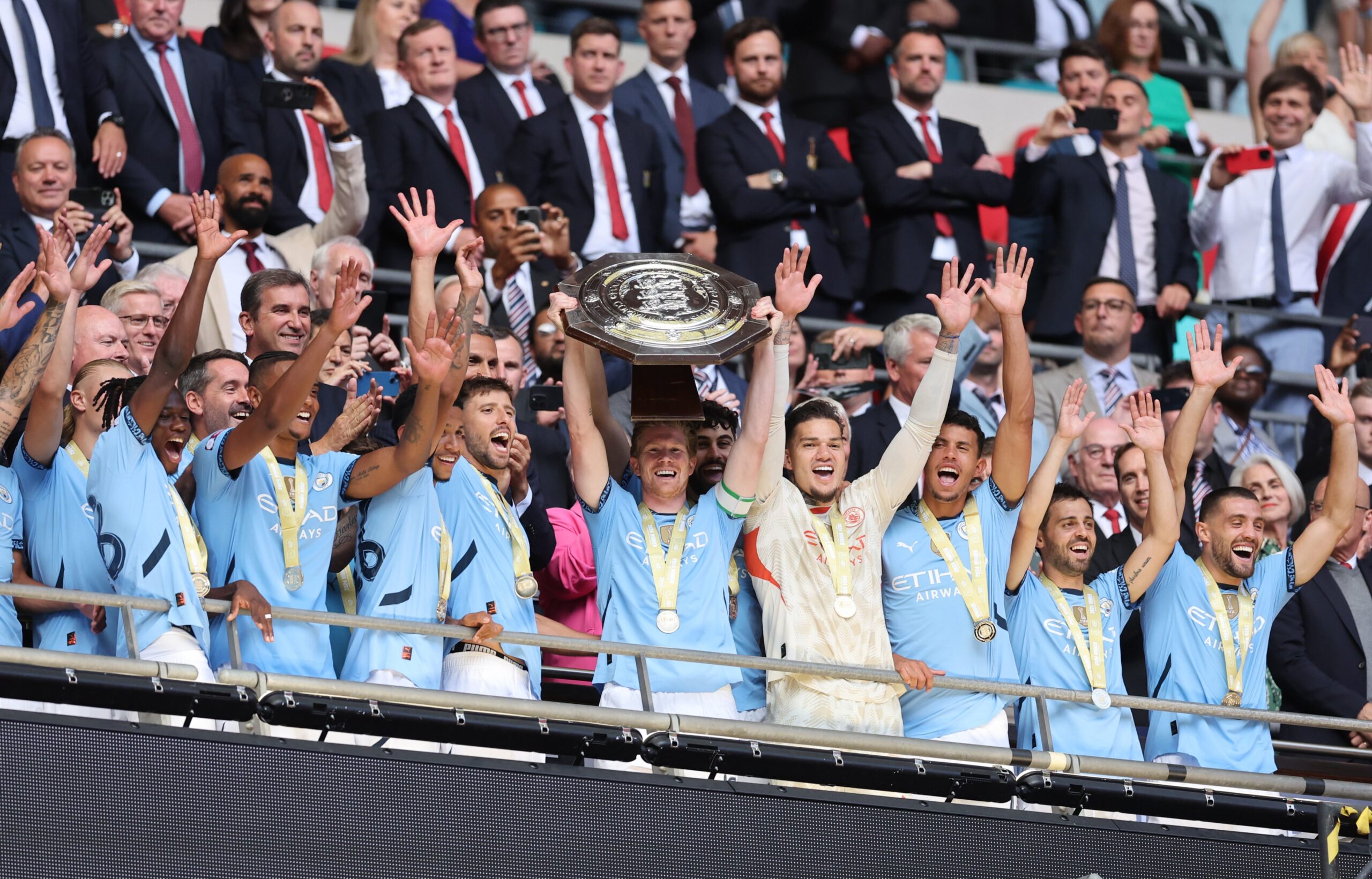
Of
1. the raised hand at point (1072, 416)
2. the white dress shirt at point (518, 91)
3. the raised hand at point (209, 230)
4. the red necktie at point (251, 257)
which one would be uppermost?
the raised hand at point (209, 230)

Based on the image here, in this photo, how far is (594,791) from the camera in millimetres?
6129

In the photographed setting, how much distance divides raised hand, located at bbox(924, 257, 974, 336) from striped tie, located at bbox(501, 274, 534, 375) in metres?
2.47

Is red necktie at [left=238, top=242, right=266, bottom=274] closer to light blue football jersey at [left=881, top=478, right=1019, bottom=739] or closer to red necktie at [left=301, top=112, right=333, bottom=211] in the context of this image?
red necktie at [left=301, top=112, right=333, bottom=211]

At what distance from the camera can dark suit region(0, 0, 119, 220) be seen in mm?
9391

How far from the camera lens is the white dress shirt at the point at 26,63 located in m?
9.40

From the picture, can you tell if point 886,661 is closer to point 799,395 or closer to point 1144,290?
point 799,395

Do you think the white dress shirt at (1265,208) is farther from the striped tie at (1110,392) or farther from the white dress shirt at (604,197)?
the white dress shirt at (604,197)

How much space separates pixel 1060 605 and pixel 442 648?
2154 millimetres

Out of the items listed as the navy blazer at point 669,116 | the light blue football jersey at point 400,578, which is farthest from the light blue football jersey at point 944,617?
the navy blazer at point 669,116

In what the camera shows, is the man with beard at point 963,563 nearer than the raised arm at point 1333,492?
Yes

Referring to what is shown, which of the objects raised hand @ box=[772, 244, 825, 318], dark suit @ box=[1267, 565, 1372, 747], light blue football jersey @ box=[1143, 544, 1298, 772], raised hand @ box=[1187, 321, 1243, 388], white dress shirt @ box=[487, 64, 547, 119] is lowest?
dark suit @ box=[1267, 565, 1372, 747]

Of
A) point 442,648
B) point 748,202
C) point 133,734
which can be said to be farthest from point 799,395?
point 133,734

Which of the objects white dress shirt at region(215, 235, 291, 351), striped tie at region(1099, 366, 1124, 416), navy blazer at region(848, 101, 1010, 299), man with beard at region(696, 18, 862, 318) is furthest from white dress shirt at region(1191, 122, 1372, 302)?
white dress shirt at region(215, 235, 291, 351)

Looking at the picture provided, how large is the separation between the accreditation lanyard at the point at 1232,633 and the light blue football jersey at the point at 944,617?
0.76 metres
